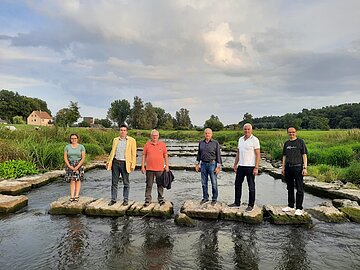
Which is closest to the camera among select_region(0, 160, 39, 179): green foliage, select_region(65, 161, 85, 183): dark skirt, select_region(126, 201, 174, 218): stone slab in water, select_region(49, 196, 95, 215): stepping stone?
select_region(126, 201, 174, 218): stone slab in water

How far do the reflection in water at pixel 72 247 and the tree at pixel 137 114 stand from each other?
6794 centimetres

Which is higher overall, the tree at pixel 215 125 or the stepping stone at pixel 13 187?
the tree at pixel 215 125

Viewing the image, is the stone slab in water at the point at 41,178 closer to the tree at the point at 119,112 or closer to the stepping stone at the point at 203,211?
the stepping stone at the point at 203,211

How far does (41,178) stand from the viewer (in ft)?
33.8

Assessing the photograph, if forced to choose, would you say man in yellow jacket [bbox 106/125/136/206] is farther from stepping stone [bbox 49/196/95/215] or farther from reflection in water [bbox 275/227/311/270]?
reflection in water [bbox 275/227/311/270]

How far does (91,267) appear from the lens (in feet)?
14.1

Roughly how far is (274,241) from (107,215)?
356 cm

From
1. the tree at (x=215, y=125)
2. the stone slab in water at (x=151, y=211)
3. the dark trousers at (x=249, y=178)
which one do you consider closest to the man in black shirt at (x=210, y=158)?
the dark trousers at (x=249, y=178)

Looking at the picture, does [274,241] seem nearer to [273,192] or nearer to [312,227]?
[312,227]

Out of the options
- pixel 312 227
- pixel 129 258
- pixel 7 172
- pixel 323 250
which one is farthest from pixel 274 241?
pixel 7 172

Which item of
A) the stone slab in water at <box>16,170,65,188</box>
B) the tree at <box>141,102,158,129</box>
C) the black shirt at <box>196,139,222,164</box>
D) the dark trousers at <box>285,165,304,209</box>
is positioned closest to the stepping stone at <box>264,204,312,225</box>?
the dark trousers at <box>285,165,304,209</box>

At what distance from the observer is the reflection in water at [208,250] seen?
448 cm

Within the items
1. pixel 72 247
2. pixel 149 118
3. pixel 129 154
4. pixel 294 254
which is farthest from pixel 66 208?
pixel 149 118

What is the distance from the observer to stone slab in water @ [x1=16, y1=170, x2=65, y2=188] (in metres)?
9.73
